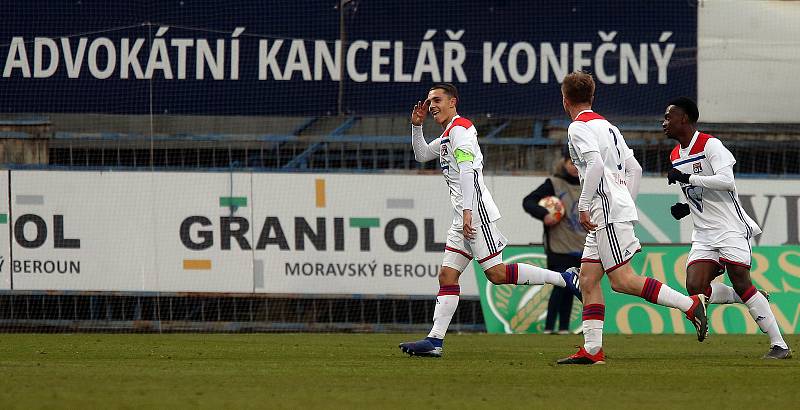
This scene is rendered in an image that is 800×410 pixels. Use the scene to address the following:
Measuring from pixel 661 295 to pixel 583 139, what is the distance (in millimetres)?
1209

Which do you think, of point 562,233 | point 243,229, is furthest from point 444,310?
point 243,229

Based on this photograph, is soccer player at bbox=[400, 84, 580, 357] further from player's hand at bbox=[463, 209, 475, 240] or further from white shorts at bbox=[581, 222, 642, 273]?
white shorts at bbox=[581, 222, 642, 273]

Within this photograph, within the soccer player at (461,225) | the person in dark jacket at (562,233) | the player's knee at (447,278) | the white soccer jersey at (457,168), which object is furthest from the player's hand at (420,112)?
the person in dark jacket at (562,233)

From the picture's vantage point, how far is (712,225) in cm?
996

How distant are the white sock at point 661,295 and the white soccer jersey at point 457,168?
54.2 inches

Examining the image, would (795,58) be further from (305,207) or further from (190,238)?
(190,238)

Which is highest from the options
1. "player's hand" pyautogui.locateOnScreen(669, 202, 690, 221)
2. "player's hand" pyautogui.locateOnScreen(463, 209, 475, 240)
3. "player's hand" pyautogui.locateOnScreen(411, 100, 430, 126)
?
"player's hand" pyautogui.locateOnScreen(411, 100, 430, 126)

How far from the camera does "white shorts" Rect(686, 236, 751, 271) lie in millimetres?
9891

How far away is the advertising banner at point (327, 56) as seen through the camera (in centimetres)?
1550

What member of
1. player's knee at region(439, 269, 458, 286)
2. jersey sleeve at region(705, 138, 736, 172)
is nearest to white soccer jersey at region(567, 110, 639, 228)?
jersey sleeve at region(705, 138, 736, 172)

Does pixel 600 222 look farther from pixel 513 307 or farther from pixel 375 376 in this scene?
pixel 513 307

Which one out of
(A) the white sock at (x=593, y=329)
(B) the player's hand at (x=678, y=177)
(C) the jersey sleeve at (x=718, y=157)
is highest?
(C) the jersey sleeve at (x=718, y=157)

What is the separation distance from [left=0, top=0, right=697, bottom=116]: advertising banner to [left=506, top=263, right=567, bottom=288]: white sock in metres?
5.77

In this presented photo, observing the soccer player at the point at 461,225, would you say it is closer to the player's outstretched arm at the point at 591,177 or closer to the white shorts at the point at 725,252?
the white shorts at the point at 725,252
